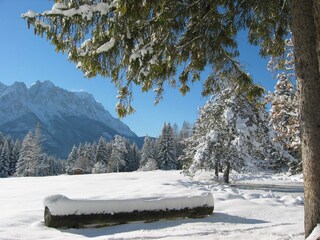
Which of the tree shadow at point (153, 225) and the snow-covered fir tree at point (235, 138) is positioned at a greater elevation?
the snow-covered fir tree at point (235, 138)

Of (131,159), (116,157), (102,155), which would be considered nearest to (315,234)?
(116,157)

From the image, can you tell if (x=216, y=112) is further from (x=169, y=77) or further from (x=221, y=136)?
(x=169, y=77)

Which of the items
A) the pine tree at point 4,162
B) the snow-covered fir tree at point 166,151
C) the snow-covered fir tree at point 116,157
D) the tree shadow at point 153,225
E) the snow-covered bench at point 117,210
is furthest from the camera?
the snow-covered fir tree at point 116,157

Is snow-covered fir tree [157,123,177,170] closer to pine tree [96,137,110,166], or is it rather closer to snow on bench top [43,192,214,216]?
pine tree [96,137,110,166]

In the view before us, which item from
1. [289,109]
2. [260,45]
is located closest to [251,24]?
[260,45]

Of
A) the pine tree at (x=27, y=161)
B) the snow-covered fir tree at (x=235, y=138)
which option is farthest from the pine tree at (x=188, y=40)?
the pine tree at (x=27, y=161)

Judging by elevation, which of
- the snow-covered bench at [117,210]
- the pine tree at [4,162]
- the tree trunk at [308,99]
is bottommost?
the snow-covered bench at [117,210]

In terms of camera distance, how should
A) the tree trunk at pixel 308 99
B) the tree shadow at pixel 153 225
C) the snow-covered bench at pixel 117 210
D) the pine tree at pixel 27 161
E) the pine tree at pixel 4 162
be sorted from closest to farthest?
the tree trunk at pixel 308 99, the tree shadow at pixel 153 225, the snow-covered bench at pixel 117 210, the pine tree at pixel 27 161, the pine tree at pixel 4 162

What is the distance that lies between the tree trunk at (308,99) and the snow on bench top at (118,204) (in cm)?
519

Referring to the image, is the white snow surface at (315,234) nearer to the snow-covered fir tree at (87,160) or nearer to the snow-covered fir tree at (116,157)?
the snow-covered fir tree at (116,157)

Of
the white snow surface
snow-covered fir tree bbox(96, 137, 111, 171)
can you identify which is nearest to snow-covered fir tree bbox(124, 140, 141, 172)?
snow-covered fir tree bbox(96, 137, 111, 171)

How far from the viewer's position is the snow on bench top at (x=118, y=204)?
855 cm

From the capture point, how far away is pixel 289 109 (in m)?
14.3

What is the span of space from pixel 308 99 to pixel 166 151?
64852 mm
